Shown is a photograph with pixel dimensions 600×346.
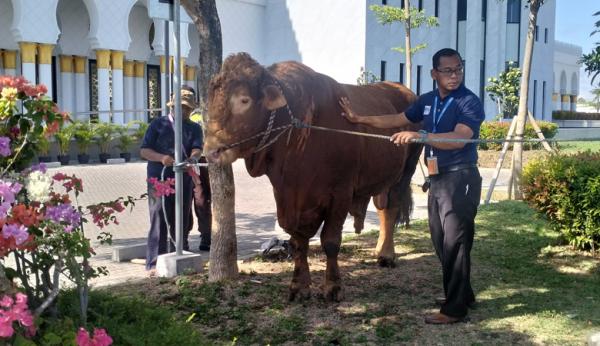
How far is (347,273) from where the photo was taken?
6281mm

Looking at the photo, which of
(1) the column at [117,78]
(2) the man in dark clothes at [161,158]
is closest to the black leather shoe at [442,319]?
(2) the man in dark clothes at [161,158]

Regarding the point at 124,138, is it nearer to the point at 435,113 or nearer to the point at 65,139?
the point at 65,139

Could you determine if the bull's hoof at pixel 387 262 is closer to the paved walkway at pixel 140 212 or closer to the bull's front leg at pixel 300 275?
the bull's front leg at pixel 300 275

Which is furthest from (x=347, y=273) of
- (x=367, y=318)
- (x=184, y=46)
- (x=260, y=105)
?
(x=184, y=46)

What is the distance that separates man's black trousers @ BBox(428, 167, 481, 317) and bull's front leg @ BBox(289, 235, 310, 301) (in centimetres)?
112

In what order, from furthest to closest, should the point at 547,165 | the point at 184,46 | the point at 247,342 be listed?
the point at 184,46 < the point at 547,165 < the point at 247,342

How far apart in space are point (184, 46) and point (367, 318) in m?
18.8

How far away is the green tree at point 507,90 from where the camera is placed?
1069 inches

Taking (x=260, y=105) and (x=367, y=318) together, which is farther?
(x=367, y=318)

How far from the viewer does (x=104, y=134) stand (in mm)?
19938

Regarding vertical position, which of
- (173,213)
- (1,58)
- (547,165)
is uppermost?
(1,58)

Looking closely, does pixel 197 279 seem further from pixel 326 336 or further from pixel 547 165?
pixel 547 165

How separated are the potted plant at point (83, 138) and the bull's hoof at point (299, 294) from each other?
15325 mm

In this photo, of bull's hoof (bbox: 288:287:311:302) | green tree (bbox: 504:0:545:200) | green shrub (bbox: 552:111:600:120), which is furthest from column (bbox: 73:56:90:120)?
green shrub (bbox: 552:111:600:120)
